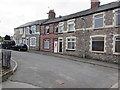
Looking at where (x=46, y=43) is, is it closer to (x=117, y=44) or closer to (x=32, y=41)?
(x=32, y=41)

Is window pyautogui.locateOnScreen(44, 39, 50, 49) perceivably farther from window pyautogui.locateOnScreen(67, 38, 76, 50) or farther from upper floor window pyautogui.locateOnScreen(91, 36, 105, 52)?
upper floor window pyautogui.locateOnScreen(91, 36, 105, 52)

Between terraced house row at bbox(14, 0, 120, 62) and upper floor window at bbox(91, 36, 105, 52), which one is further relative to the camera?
upper floor window at bbox(91, 36, 105, 52)

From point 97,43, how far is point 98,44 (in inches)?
6.7

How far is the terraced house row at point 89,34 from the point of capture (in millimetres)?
12430

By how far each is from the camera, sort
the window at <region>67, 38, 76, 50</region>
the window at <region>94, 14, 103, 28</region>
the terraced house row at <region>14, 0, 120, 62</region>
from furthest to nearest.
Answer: the window at <region>67, 38, 76, 50</region>, the window at <region>94, 14, 103, 28</region>, the terraced house row at <region>14, 0, 120, 62</region>

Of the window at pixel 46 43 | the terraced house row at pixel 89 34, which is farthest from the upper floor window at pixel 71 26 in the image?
the window at pixel 46 43

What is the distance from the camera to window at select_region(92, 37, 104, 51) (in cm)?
1360

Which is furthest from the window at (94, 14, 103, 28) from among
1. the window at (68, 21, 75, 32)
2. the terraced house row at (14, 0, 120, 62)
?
the window at (68, 21, 75, 32)

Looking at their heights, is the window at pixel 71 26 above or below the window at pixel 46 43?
above

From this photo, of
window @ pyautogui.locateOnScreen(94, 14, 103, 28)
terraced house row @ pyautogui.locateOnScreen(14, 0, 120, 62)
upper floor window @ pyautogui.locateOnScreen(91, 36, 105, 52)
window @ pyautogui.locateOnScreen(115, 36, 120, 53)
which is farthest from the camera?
window @ pyautogui.locateOnScreen(94, 14, 103, 28)

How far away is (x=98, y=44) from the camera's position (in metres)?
13.9

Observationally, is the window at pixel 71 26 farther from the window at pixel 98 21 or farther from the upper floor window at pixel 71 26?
the window at pixel 98 21

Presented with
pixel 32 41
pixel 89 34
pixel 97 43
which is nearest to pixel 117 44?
pixel 97 43

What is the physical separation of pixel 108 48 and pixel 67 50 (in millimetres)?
6644
